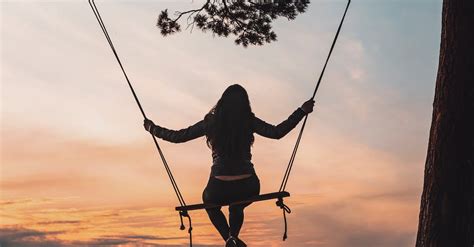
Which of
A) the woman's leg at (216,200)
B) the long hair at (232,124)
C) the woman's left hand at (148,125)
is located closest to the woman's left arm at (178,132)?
the woman's left hand at (148,125)

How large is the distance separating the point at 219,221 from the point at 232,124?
78cm

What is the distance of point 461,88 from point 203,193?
6.99 ft

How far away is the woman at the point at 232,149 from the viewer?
5680 mm

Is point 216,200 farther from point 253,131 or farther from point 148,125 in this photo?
point 148,125

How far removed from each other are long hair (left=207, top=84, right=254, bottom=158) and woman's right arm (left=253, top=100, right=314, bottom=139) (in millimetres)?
79

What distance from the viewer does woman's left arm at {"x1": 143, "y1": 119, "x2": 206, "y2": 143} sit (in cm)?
588

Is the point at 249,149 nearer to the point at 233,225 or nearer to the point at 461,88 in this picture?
the point at 233,225

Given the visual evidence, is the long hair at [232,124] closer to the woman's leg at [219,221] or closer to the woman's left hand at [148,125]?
the woman's leg at [219,221]

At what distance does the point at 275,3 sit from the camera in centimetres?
882

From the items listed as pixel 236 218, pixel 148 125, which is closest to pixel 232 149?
pixel 236 218

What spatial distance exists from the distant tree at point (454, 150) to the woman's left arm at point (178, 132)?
1.79 meters

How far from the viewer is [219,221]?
584 cm

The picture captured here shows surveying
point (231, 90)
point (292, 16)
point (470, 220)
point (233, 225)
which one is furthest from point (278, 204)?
point (292, 16)

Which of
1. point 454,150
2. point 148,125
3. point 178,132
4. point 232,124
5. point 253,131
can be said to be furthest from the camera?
point 148,125
